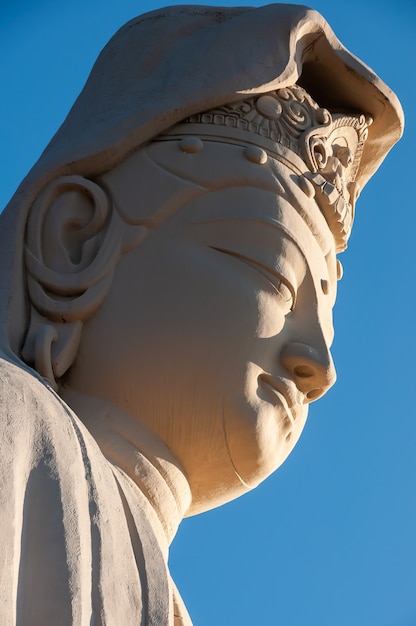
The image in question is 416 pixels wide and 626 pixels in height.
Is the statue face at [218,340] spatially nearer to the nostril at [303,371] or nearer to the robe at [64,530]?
the nostril at [303,371]

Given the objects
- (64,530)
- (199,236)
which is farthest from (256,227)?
(64,530)

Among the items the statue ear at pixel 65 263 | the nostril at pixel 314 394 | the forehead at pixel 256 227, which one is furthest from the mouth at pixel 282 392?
the statue ear at pixel 65 263

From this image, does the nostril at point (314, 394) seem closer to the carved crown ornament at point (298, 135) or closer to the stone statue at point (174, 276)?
the stone statue at point (174, 276)

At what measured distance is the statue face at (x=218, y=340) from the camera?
513 centimetres

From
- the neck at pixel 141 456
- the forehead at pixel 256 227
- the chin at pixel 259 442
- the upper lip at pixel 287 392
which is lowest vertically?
the neck at pixel 141 456

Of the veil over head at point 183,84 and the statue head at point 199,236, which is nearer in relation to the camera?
the statue head at point 199,236

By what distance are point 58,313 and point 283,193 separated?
3.31 ft

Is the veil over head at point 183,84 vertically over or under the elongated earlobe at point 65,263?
over

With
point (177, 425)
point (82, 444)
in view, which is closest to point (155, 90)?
point (177, 425)

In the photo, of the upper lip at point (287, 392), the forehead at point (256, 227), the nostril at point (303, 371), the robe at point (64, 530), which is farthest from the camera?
the forehead at point (256, 227)

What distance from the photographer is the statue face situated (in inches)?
202

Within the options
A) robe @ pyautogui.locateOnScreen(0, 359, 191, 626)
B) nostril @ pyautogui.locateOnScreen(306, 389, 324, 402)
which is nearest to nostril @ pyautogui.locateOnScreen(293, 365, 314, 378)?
nostril @ pyautogui.locateOnScreen(306, 389, 324, 402)

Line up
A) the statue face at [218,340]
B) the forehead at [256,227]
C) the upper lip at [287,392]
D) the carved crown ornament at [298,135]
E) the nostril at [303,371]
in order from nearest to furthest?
the statue face at [218,340], the upper lip at [287,392], the nostril at [303,371], the forehead at [256,227], the carved crown ornament at [298,135]

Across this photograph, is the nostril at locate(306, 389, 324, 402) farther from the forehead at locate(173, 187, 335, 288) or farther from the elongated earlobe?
the elongated earlobe
